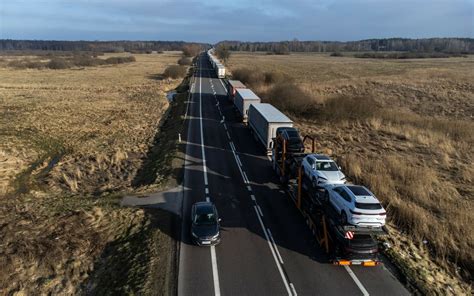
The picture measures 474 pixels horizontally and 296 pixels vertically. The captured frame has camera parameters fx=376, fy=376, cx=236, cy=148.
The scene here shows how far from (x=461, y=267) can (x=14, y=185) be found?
2959cm

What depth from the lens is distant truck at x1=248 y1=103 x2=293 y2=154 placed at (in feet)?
102

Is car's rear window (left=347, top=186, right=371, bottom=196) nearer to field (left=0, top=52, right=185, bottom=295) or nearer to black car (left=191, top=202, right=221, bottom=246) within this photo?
black car (left=191, top=202, right=221, bottom=246)

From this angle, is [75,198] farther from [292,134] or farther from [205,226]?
[292,134]

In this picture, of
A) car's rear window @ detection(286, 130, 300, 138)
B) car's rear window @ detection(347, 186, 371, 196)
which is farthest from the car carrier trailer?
car's rear window @ detection(286, 130, 300, 138)

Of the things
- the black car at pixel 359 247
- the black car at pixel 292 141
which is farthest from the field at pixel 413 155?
the black car at pixel 292 141

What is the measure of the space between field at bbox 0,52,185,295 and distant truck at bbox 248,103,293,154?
9.78 m

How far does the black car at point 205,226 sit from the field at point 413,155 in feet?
27.5

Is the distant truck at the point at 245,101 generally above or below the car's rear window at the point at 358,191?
above

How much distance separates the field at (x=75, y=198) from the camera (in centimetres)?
1658

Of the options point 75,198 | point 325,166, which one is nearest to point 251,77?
point 75,198

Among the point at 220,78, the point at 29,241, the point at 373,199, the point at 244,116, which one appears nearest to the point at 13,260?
the point at 29,241

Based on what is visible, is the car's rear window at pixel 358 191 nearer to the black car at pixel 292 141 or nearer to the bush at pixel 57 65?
the black car at pixel 292 141

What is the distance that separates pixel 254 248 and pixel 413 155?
875 inches

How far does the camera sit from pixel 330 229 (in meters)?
17.7
